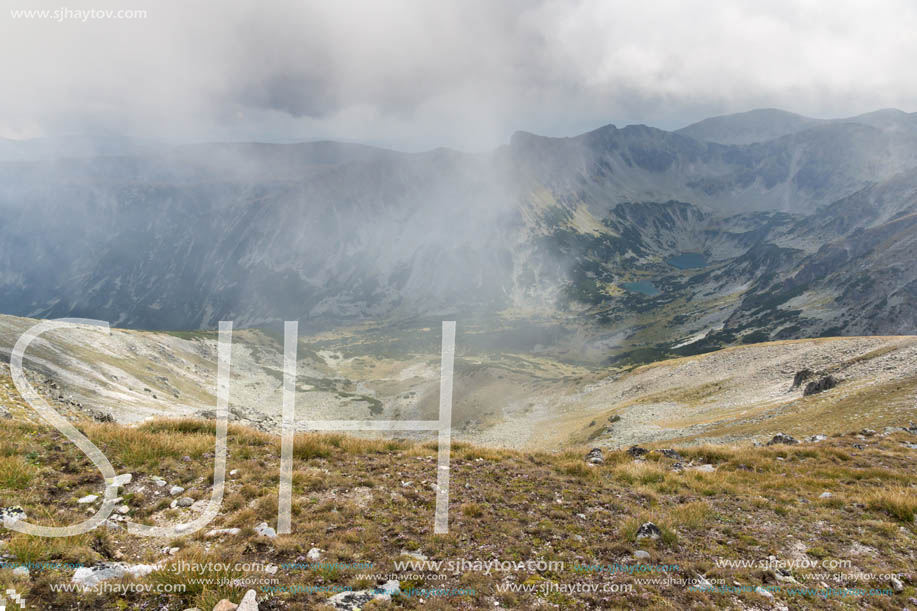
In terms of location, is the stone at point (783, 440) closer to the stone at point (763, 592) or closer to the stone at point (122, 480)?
the stone at point (763, 592)

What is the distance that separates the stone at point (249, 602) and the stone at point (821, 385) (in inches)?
1985

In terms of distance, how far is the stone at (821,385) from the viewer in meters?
39.1

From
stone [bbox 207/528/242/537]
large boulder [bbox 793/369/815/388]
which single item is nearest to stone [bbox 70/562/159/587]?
stone [bbox 207/528/242/537]

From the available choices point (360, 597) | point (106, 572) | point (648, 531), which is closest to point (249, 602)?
point (360, 597)

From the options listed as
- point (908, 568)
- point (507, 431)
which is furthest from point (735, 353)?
point (908, 568)

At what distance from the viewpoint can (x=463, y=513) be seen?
10719 millimetres

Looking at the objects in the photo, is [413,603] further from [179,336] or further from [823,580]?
[179,336]

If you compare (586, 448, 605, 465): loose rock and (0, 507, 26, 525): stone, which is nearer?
(0, 507, 26, 525): stone

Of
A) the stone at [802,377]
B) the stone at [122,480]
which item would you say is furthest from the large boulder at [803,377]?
the stone at [122,480]

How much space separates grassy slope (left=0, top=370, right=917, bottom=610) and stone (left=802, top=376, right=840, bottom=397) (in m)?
29.6

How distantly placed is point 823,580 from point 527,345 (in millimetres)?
175935

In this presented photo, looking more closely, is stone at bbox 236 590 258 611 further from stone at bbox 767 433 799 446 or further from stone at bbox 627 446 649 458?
stone at bbox 767 433 799 446

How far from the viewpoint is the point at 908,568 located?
8.91 metres

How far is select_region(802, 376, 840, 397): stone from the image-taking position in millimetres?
39094
